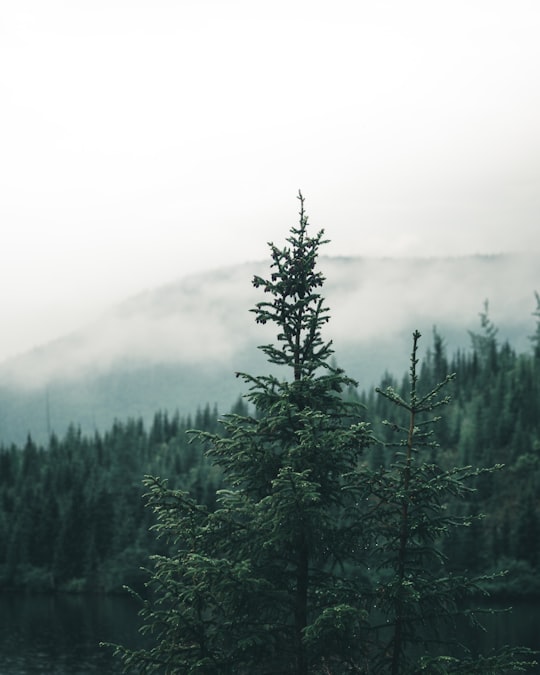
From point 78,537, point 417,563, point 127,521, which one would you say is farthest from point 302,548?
point 78,537

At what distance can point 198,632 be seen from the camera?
18.3 meters

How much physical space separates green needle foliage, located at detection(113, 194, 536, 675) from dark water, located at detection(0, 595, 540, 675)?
215 ft

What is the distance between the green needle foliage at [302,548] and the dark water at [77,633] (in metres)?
65.5

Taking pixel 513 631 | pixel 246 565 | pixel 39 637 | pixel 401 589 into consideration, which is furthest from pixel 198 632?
pixel 39 637

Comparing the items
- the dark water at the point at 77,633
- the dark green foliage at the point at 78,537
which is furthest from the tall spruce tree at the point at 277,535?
the dark green foliage at the point at 78,537

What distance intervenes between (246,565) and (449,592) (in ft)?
16.2

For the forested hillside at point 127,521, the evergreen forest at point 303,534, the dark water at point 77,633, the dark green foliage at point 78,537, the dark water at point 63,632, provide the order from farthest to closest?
the dark green foliage at point 78,537
the forested hillside at point 127,521
the dark water at point 63,632
the dark water at point 77,633
the evergreen forest at point 303,534

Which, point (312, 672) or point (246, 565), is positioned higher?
point (246, 565)

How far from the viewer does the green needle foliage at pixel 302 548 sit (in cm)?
1784

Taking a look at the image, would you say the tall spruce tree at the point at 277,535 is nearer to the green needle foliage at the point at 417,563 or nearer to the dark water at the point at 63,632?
the green needle foliage at the point at 417,563

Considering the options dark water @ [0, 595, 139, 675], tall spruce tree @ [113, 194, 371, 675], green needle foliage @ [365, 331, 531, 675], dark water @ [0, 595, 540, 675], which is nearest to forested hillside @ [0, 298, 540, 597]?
dark water @ [0, 595, 139, 675]

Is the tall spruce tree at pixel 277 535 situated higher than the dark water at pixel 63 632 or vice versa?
the tall spruce tree at pixel 277 535

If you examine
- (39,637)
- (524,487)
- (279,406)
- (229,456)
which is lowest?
(39,637)

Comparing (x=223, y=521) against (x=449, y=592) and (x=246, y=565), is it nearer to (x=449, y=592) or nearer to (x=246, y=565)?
(x=246, y=565)
